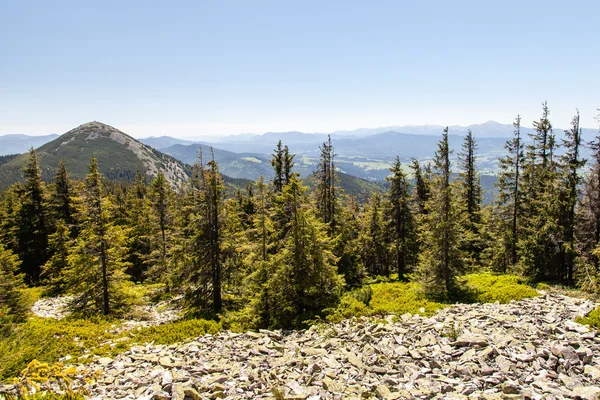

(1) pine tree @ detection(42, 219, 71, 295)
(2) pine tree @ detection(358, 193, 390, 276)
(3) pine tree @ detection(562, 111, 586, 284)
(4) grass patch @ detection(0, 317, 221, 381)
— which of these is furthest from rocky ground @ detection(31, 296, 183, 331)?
(3) pine tree @ detection(562, 111, 586, 284)

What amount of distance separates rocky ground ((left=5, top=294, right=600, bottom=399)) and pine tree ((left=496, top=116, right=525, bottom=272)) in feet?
52.2

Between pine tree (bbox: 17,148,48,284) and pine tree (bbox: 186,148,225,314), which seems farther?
pine tree (bbox: 17,148,48,284)

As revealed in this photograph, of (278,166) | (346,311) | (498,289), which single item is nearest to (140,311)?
(278,166)

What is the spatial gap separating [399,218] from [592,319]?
18282 millimetres

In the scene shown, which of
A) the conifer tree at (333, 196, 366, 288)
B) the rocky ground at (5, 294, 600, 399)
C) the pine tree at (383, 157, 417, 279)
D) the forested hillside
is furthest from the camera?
the pine tree at (383, 157, 417, 279)

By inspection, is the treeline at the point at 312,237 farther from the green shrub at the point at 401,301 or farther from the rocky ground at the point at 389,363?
the rocky ground at the point at 389,363

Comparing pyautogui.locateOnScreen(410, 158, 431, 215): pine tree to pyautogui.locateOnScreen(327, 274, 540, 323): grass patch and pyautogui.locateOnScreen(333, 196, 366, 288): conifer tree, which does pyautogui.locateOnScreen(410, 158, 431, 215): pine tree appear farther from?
pyautogui.locateOnScreen(327, 274, 540, 323): grass patch

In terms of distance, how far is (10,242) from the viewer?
3497 centimetres

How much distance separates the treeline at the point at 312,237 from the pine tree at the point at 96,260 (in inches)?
3.2

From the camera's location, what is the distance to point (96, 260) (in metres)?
20.8

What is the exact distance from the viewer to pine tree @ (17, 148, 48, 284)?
3528cm

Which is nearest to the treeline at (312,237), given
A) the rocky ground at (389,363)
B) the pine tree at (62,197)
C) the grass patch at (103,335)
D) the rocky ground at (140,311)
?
the pine tree at (62,197)

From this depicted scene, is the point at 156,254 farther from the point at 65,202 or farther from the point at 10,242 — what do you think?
the point at 10,242

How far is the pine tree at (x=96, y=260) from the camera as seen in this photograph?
21.0m
